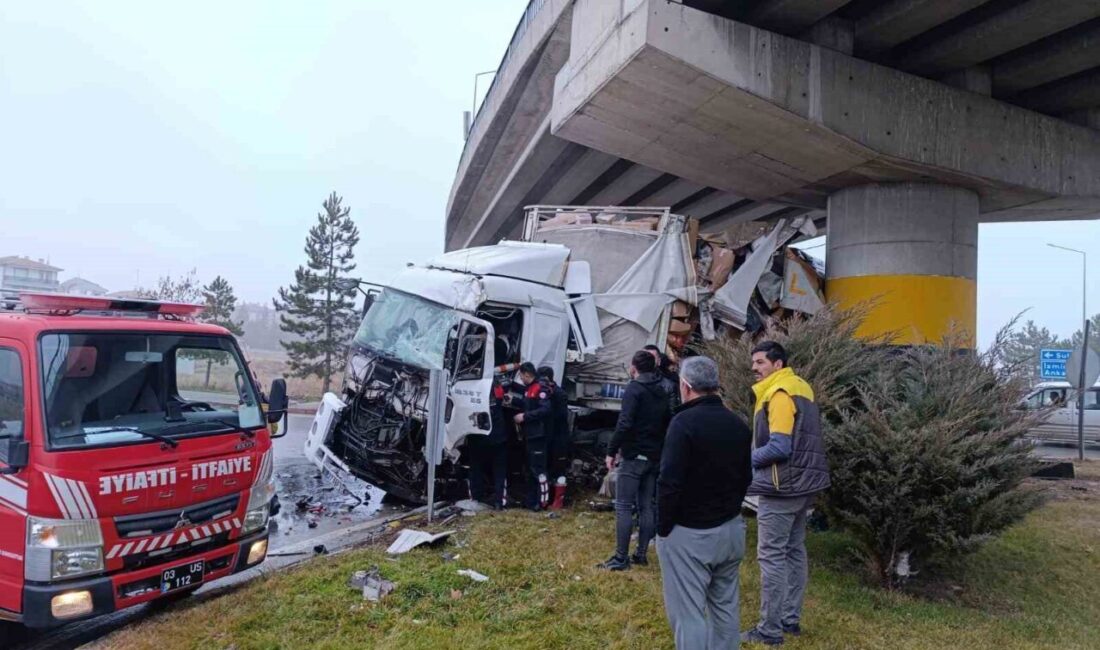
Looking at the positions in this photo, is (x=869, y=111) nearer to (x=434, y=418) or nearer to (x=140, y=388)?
(x=434, y=418)

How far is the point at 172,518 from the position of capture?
14.6 feet

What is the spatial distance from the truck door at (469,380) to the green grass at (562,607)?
1.34m

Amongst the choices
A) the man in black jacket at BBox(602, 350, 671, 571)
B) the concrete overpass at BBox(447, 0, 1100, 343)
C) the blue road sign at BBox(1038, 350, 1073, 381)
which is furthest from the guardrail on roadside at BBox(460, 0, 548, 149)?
the blue road sign at BBox(1038, 350, 1073, 381)

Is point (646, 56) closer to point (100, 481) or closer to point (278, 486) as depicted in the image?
point (100, 481)

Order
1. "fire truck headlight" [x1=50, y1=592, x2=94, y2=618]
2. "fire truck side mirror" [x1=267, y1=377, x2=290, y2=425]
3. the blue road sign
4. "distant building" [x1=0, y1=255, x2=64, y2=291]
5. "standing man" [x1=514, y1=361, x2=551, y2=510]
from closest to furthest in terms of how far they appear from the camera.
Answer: "fire truck headlight" [x1=50, y1=592, x2=94, y2=618]
"fire truck side mirror" [x1=267, y1=377, x2=290, y2=425]
"distant building" [x1=0, y1=255, x2=64, y2=291]
"standing man" [x1=514, y1=361, x2=551, y2=510]
the blue road sign

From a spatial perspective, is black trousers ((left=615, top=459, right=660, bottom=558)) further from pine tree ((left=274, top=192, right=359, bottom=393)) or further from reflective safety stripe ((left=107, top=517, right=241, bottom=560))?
pine tree ((left=274, top=192, right=359, bottom=393))

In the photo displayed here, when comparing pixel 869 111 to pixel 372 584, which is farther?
pixel 869 111

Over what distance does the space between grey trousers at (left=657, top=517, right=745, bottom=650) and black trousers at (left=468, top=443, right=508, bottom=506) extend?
4215mm

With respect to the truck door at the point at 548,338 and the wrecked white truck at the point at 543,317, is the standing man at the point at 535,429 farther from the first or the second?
the truck door at the point at 548,338

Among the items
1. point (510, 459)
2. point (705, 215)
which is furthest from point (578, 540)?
point (705, 215)

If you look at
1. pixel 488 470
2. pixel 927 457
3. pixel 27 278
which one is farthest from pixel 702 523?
pixel 27 278

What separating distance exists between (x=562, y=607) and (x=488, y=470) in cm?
339

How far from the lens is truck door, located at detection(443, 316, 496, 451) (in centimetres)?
731

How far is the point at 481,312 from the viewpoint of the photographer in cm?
799
